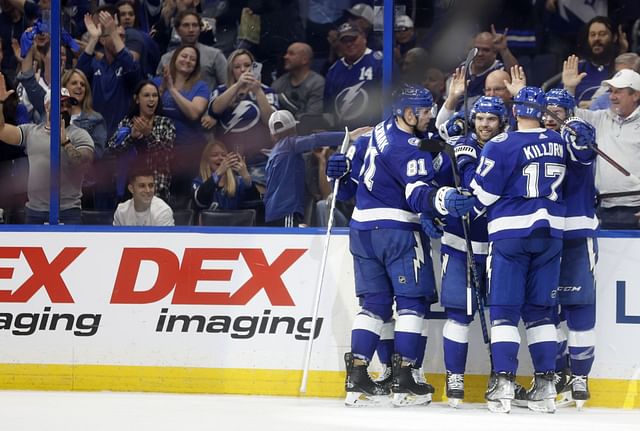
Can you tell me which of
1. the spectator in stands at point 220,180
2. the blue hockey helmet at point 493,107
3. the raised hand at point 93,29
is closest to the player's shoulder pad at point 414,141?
the blue hockey helmet at point 493,107

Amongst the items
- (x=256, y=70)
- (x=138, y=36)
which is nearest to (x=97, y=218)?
(x=138, y=36)

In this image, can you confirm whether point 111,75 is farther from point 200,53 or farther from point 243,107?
point 243,107

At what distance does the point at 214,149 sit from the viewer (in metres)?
7.48

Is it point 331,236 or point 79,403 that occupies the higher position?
point 331,236

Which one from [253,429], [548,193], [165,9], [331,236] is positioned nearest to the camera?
[253,429]

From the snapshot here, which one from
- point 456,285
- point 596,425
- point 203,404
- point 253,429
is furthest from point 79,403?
point 596,425

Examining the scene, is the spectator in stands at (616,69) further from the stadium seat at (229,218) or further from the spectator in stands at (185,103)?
the spectator in stands at (185,103)

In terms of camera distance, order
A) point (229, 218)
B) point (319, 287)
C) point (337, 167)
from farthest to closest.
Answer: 1. point (229, 218)
2. point (319, 287)
3. point (337, 167)

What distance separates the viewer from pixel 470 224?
6.70 meters

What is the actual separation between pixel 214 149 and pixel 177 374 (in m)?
1.28

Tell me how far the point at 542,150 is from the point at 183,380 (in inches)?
88.8

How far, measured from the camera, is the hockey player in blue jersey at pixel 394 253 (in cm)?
663

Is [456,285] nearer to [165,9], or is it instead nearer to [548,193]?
[548,193]

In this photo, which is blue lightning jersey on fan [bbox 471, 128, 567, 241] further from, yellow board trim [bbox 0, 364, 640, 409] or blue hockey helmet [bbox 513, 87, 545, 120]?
yellow board trim [bbox 0, 364, 640, 409]
